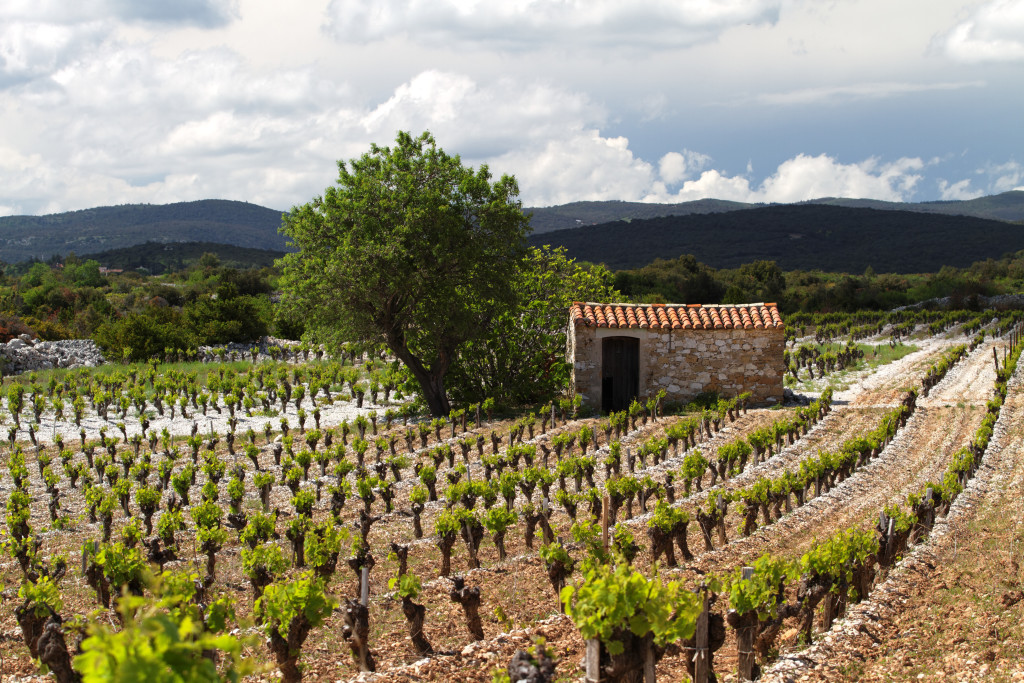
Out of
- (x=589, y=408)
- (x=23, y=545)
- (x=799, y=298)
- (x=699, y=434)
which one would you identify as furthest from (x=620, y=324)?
(x=799, y=298)

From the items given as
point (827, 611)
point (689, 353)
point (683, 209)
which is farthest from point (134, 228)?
point (827, 611)

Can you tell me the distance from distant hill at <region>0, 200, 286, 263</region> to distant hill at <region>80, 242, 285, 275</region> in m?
29.4

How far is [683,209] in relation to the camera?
498 ft

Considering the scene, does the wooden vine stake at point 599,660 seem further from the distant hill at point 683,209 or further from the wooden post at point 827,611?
the distant hill at point 683,209

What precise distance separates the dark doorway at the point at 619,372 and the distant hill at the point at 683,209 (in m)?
122

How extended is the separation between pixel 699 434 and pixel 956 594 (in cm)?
918

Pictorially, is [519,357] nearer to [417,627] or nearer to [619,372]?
[619,372]

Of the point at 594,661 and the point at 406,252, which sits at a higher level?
the point at 406,252

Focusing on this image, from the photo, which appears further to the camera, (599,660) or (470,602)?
(470,602)

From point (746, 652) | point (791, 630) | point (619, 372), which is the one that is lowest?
point (791, 630)

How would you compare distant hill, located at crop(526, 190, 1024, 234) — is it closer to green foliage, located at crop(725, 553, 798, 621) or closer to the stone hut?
the stone hut

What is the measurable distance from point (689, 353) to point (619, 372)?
1811mm

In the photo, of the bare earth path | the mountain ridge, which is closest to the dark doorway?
the bare earth path

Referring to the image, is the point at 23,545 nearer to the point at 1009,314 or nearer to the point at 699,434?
the point at 699,434
